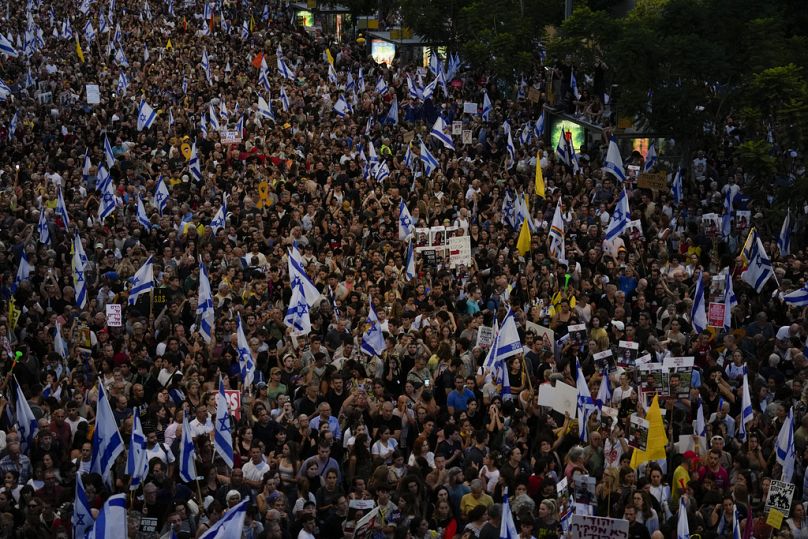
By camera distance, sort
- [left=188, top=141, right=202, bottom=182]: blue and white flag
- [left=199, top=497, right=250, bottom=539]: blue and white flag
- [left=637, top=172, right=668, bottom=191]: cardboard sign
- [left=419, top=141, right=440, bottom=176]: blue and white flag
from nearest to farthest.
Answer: [left=199, top=497, right=250, bottom=539]: blue and white flag < [left=637, top=172, right=668, bottom=191]: cardboard sign < [left=419, top=141, right=440, bottom=176]: blue and white flag < [left=188, top=141, right=202, bottom=182]: blue and white flag

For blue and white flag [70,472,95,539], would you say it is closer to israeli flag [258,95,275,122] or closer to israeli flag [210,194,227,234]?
israeli flag [210,194,227,234]

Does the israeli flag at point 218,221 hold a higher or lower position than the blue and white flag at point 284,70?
higher

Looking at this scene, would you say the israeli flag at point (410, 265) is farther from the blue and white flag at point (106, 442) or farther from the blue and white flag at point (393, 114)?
the blue and white flag at point (393, 114)

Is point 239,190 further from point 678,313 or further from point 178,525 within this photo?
point 178,525

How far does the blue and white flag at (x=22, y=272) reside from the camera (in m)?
22.2

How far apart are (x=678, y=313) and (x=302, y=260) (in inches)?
236

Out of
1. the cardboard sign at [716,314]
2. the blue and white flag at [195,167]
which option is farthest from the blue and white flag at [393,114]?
the cardboard sign at [716,314]

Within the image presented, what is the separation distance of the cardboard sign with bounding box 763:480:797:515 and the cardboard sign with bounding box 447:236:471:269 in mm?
9637

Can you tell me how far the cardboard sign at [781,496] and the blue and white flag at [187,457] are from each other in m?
5.75

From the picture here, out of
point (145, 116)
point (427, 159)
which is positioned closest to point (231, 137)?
point (145, 116)

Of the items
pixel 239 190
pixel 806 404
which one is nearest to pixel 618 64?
pixel 239 190

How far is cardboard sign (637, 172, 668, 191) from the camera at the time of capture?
26562 mm

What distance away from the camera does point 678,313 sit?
19844 millimetres

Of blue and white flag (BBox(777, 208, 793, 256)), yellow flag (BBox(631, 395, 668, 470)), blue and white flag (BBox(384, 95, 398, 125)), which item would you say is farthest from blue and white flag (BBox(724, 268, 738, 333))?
blue and white flag (BBox(384, 95, 398, 125))
